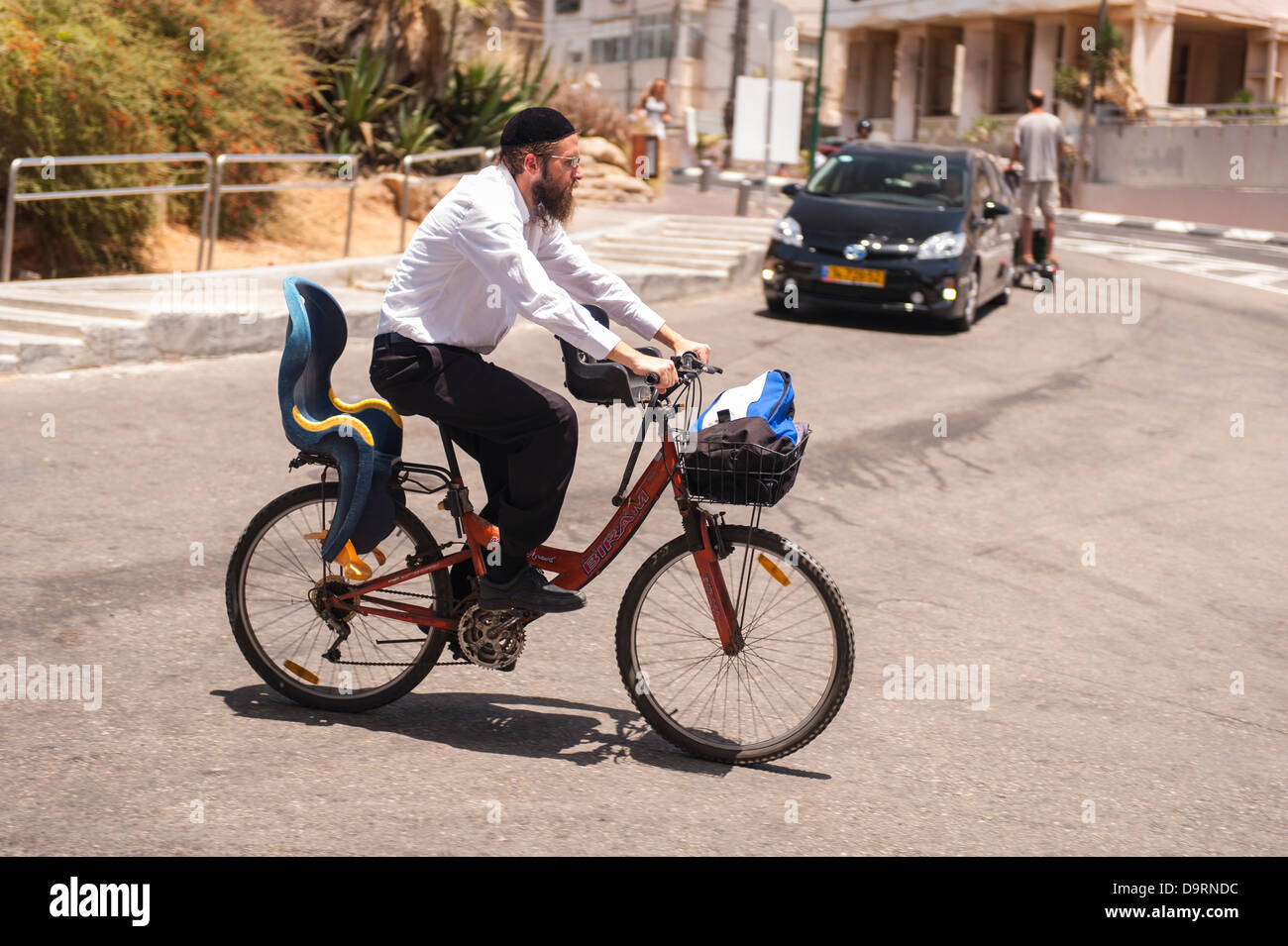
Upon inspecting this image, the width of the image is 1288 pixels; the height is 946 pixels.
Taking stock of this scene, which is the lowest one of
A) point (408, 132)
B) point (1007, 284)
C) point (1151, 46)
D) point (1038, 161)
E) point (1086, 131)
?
point (1007, 284)

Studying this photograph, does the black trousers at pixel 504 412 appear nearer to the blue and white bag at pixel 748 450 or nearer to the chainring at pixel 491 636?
the chainring at pixel 491 636

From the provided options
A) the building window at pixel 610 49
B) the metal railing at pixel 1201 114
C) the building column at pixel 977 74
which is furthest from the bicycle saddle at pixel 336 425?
the building window at pixel 610 49

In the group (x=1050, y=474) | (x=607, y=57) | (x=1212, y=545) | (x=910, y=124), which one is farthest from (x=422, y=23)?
(x=607, y=57)

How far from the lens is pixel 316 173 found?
19.3 metres

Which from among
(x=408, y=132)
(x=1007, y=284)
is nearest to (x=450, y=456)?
(x=1007, y=284)

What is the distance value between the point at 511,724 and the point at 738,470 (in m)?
1.22

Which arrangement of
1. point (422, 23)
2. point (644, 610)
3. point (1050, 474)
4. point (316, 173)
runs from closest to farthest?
point (644, 610) → point (1050, 474) → point (316, 173) → point (422, 23)

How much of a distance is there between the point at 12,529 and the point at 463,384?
3.19m

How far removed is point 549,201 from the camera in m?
4.52

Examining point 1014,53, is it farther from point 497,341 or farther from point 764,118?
point 497,341

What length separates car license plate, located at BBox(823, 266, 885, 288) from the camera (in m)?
13.9

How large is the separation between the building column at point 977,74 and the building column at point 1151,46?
7274mm
